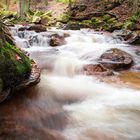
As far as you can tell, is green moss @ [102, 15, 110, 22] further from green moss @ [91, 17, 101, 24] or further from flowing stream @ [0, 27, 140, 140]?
flowing stream @ [0, 27, 140, 140]

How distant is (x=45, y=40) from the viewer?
12.5 metres

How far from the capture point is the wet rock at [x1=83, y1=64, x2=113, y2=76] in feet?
26.2

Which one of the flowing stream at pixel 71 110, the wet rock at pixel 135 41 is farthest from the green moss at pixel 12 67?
the wet rock at pixel 135 41

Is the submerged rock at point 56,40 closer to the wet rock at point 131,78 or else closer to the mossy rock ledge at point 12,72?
the wet rock at point 131,78

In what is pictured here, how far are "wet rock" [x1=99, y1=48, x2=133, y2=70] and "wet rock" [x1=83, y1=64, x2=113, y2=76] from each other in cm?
80

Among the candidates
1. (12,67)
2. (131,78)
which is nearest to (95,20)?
(131,78)

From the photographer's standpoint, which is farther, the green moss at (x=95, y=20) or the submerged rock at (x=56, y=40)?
the green moss at (x=95, y=20)

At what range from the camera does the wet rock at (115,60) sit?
897 centimetres

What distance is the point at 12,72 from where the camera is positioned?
4.81 metres

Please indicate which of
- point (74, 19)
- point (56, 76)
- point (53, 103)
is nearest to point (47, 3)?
point (74, 19)

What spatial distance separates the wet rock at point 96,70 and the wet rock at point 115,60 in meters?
0.80

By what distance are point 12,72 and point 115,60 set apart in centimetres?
526

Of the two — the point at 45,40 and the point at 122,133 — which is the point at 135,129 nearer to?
the point at 122,133

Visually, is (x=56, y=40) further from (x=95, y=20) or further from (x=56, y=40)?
(x=95, y=20)
